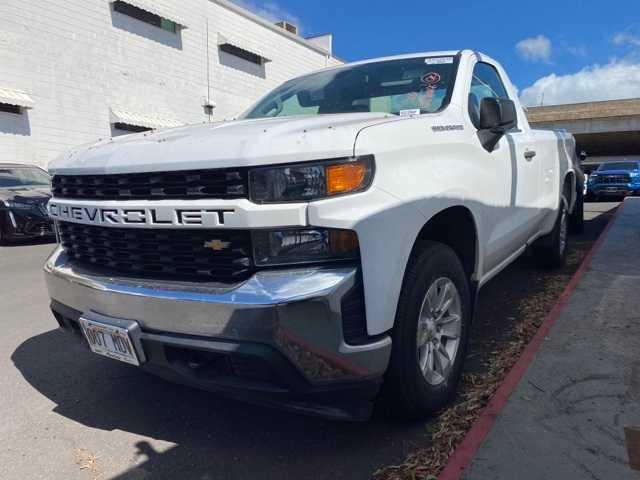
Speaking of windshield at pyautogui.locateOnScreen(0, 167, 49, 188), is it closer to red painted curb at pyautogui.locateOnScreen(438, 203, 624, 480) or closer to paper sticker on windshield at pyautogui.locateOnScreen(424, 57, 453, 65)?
paper sticker on windshield at pyautogui.locateOnScreen(424, 57, 453, 65)

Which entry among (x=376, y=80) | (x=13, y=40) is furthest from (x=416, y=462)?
(x=13, y=40)

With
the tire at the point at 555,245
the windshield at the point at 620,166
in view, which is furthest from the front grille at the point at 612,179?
the tire at the point at 555,245

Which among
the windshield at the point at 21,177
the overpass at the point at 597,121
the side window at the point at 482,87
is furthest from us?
the overpass at the point at 597,121

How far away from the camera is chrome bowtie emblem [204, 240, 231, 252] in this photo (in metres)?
2.02

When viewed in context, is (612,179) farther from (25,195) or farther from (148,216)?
(148,216)

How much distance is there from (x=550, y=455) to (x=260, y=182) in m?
A: 1.62

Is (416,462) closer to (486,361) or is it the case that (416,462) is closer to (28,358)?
(486,361)

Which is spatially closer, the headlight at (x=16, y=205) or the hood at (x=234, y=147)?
the hood at (x=234, y=147)

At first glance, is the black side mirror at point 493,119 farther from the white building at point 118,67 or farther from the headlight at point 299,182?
the white building at point 118,67

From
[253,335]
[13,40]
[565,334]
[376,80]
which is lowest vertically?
[565,334]

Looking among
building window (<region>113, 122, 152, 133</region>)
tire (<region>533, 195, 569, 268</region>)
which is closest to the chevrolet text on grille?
tire (<region>533, 195, 569, 268</region>)

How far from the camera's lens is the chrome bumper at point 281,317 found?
1864 mm

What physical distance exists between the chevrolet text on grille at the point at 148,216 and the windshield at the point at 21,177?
8761 mm

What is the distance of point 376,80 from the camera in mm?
3336
